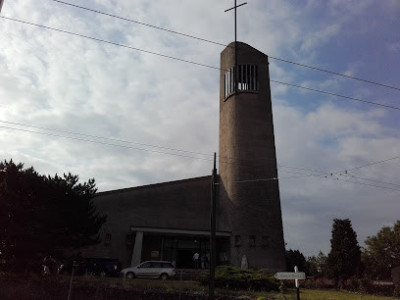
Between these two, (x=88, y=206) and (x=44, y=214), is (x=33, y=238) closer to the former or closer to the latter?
(x=44, y=214)

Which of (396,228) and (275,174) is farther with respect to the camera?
(396,228)

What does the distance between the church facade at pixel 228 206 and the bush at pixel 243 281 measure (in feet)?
47.7

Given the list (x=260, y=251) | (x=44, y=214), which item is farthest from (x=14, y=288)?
(x=260, y=251)

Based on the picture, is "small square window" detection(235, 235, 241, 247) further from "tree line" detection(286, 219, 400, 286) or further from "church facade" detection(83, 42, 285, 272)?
"tree line" detection(286, 219, 400, 286)

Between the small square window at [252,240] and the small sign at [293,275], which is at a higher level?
the small square window at [252,240]

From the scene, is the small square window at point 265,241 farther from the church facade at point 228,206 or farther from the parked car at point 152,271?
the parked car at point 152,271

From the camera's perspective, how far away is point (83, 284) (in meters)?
17.2

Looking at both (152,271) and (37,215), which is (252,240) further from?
(37,215)

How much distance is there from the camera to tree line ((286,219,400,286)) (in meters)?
33.3

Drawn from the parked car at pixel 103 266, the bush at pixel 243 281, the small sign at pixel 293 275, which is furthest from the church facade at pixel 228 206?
the small sign at pixel 293 275

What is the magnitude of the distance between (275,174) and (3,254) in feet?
91.3

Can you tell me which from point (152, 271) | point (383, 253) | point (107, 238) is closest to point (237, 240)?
point (152, 271)

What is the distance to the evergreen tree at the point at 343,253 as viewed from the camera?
33062 mm

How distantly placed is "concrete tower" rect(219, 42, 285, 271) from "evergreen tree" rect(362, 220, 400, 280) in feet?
85.1
